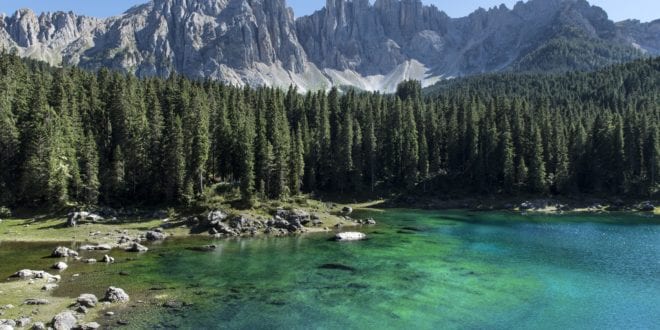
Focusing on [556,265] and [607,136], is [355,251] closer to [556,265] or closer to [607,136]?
[556,265]

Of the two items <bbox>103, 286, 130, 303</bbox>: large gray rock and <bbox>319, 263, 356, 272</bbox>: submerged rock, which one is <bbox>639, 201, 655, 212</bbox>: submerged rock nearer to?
<bbox>319, 263, 356, 272</bbox>: submerged rock

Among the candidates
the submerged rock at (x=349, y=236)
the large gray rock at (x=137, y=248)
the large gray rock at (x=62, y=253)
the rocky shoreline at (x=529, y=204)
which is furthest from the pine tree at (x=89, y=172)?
the rocky shoreline at (x=529, y=204)

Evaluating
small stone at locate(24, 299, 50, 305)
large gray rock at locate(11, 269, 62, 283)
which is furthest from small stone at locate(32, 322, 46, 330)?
large gray rock at locate(11, 269, 62, 283)

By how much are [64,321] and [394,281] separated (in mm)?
30427

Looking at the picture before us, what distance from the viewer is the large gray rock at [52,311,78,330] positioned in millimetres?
34406

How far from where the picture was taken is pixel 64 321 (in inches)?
1379

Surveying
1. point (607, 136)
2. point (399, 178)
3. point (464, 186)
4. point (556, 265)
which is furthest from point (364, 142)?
point (556, 265)

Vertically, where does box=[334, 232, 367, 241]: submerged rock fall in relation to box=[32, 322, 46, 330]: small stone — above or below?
below

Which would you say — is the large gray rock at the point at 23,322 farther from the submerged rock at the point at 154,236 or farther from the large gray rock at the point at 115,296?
the submerged rock at the point at 154,236

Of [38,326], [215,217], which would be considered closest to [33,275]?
[38,326]

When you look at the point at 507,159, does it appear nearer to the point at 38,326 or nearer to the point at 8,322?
the point at 38,326

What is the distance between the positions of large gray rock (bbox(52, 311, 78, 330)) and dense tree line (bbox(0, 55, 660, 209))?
5309 cm

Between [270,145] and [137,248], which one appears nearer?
[137,248]

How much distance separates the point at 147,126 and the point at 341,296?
222 ft
